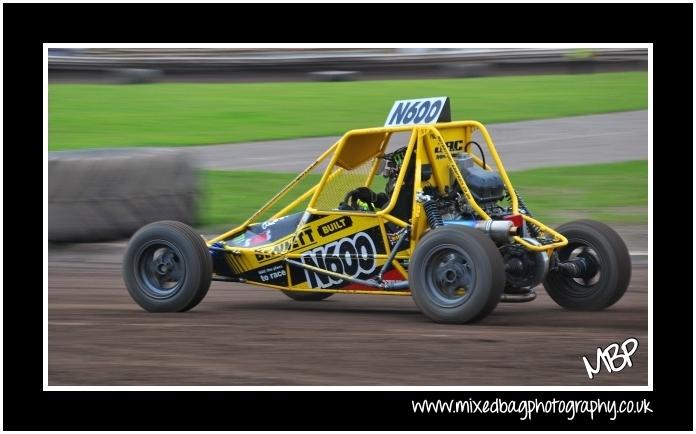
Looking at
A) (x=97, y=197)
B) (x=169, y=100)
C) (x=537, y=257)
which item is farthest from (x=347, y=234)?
(x=169, y=100)

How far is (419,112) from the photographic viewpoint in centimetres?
998

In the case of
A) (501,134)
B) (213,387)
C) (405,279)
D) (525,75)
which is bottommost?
(213,387)

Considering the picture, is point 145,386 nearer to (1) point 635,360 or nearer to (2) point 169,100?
(1) point 635,360

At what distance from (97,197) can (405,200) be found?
509cm

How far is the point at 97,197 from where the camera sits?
13.6 metres

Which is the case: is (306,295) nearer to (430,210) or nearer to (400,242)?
(400,242)

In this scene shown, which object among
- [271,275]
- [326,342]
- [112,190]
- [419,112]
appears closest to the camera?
[326,342]

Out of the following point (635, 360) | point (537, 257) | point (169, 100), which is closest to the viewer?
point (635, 360)

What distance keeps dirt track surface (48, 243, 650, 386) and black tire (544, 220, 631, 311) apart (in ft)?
0.48

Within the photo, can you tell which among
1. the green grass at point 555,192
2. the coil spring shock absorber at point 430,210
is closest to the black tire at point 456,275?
the coil spring shock absorber at point 430,210

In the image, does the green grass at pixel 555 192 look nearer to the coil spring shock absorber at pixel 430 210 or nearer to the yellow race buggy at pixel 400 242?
the yellow race buggy at pixel 400 242

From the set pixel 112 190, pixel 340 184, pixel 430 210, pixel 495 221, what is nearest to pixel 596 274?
pixel 495 221

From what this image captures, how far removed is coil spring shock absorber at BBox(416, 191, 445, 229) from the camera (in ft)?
31.1

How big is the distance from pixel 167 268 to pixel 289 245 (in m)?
1.05
